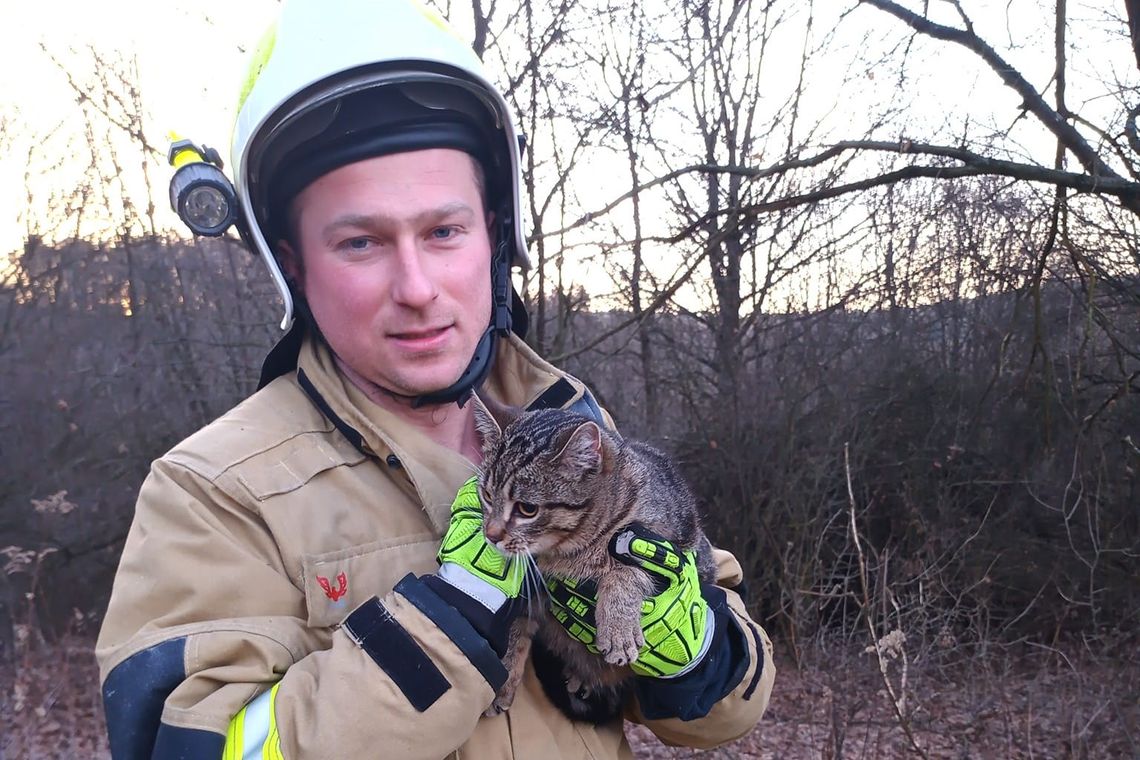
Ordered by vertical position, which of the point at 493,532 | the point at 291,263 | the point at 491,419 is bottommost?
the point at 493,532

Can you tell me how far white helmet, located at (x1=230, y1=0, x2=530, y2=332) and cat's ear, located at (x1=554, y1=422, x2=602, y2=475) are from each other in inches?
39.6

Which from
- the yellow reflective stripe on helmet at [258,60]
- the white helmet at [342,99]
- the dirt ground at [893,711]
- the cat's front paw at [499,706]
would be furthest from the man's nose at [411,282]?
the dirt ground at [893,711]

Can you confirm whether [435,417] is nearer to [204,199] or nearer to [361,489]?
[361,489]

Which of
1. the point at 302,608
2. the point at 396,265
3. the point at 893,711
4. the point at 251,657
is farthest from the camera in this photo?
the point at 893,711

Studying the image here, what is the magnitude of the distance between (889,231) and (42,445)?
1160 centimetres

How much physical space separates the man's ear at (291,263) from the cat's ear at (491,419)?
2.37 ft

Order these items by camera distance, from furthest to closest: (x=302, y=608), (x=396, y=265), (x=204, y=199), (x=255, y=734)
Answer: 1. (x=204, y=199)
2. (x=396, y=265)
3. (x=302, y=608)
4. (x=255, y=734)

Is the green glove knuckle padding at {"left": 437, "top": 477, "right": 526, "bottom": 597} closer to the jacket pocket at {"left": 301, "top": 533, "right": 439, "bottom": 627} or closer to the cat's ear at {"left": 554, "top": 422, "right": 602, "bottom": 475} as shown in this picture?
the jacket pocket at {"left": 301, "top": 533, "right": 439, "bottom": 627}

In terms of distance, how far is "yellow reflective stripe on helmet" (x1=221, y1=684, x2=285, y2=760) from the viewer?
5.17ft

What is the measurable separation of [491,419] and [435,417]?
0.20 metres

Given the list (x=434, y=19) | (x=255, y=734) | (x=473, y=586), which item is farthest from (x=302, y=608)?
(x=434, y=19)

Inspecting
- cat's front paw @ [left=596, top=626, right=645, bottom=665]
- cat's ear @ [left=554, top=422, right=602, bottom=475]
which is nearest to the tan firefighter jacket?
cat's front paw @ [left=596, top=626, right=645, bottom=665]

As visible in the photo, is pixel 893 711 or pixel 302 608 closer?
pixel 302 608

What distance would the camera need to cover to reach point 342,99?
223cm
